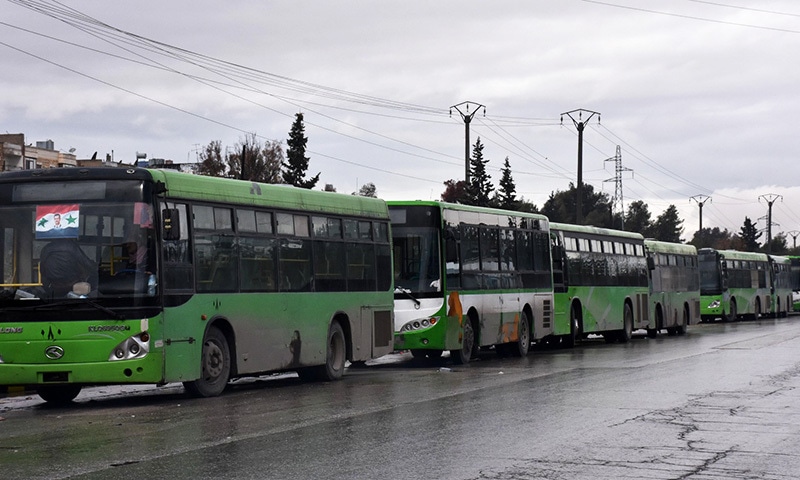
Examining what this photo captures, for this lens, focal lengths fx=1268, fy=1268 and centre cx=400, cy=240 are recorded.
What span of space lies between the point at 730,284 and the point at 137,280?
162ft

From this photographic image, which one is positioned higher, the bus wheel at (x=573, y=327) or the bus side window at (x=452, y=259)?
the bus side window at (x=452, y=259)

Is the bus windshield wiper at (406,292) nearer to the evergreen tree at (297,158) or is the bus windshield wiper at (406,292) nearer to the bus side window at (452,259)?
the bus side window at (452,259)

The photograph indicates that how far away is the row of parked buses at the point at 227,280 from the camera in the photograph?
15.9 metres

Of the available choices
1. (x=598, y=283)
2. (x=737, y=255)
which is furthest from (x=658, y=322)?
(x=737, y=255)

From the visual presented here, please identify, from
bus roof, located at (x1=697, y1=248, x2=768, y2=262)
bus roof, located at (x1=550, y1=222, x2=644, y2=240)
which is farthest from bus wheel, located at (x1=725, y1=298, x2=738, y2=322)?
bus roof, located at (x1=550, y1=222, x2=644, y2=240)

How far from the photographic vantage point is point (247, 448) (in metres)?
11.3

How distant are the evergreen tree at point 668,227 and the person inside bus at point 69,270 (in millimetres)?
157509

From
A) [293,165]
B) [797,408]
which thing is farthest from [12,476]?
[293,165]

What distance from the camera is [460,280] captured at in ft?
83.8

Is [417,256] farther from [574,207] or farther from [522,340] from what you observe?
[574,207]

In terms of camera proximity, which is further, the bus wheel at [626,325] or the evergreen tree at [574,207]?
the evergreen tree at [574,207]

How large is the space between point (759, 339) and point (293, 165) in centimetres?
5976

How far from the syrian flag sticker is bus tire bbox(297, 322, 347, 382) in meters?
5.98

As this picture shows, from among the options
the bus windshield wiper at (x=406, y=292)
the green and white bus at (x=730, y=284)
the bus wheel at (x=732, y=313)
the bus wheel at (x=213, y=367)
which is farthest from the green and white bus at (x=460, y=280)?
the bus wheel at (x=732, y=313)
